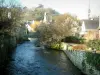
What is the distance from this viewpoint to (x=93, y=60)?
2369 cm

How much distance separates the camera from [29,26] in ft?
409

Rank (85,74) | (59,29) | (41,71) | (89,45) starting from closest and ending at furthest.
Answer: (85,74) < (41,71) < (89,45) < (59,29)

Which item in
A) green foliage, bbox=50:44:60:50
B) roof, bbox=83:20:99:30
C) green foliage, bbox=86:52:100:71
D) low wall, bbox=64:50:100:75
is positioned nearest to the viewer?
green foliage, bbox=86:52:100:71

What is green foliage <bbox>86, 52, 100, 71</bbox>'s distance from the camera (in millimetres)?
22047

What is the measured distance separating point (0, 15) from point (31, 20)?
92388mm

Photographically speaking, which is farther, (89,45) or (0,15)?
(0,15)

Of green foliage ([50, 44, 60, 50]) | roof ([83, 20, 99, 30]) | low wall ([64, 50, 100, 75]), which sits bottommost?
green foliage ([50, 44, 60, 50])

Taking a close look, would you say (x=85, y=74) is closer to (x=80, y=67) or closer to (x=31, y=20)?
(x=80, y=67)

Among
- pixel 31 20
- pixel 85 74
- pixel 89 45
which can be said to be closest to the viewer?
pixel 85 74

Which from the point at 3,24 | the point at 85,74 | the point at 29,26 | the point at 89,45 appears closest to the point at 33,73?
the point at 85,74

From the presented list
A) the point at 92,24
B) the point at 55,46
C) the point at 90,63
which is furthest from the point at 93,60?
the point at 92,24

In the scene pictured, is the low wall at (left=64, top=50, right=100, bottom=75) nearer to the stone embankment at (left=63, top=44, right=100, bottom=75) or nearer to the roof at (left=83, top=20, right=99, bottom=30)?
the stone embankment at (left=63, top=44, right=100, bottom=75)

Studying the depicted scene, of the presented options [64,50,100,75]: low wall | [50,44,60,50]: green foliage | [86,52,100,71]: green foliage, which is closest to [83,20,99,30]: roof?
[50,44,60,50]: green foliage

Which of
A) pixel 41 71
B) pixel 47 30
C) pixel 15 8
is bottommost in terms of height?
pixel 41 71
